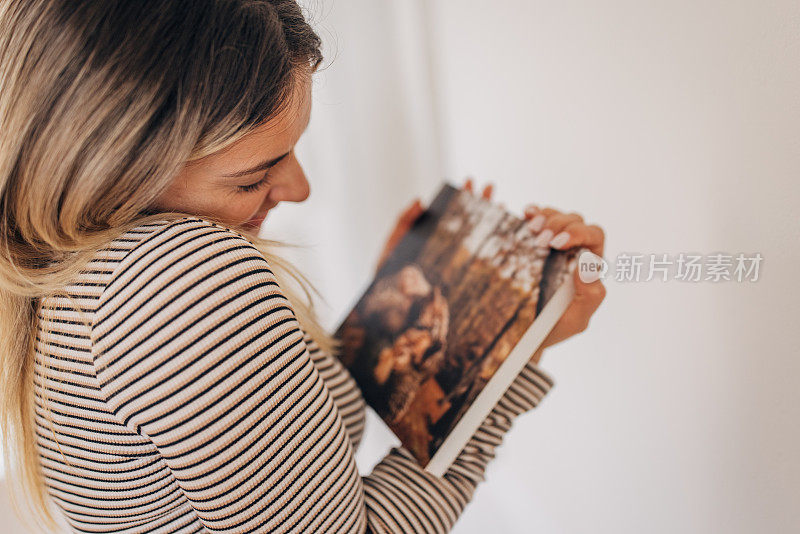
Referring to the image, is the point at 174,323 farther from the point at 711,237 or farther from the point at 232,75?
the point at 711,237

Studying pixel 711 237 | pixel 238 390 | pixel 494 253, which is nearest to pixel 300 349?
pixel 238 390

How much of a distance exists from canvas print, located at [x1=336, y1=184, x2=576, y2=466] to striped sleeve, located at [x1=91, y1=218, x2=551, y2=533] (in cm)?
17

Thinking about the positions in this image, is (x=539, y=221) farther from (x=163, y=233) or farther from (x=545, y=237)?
(x=163, y=233)

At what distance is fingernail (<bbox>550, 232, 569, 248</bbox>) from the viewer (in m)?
0.64

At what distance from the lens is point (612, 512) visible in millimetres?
1007

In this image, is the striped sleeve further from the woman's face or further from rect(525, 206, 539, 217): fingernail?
rect(525, 206, 539, 217): fingernail

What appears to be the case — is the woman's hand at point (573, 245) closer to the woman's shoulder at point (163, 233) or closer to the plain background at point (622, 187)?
the plain background at point (622, 187)

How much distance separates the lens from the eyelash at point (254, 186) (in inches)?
21.6

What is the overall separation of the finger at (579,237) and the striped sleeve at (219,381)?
11.6 inches

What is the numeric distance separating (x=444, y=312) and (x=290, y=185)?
24cm

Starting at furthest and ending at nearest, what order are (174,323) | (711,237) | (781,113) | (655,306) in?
(655,306), (711,237), (781,113), (174,323)

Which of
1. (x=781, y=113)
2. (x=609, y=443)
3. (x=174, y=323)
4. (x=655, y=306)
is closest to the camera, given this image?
(x=174, y=323)

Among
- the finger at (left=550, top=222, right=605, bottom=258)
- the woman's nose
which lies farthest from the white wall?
the woman's nose

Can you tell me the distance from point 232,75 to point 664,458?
2.48ft
